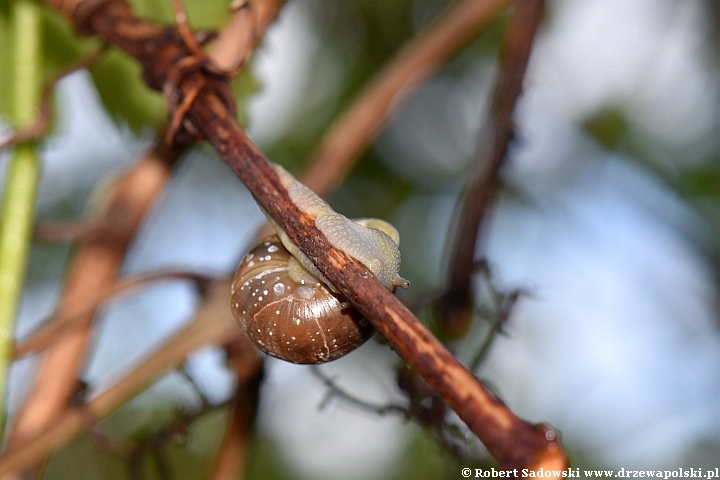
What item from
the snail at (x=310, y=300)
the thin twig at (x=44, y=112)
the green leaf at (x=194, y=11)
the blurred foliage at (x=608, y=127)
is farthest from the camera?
the blurred foliage at (x=608, y=127)


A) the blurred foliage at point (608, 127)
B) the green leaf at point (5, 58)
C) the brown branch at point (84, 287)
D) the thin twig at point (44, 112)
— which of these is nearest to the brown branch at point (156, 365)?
the brown branch at point (84, 287)

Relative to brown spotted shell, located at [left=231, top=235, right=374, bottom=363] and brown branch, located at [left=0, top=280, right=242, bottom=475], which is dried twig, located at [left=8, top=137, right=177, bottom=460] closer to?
brown branch, located at [left=0, top=280, right=242, bottom=475]

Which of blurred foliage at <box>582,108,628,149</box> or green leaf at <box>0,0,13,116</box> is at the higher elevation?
green leaf at <box>0,0,13,116</box>

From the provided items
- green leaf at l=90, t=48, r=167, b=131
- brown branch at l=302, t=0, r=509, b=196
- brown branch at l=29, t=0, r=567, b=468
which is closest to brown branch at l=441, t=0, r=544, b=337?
brown branch at l=302, t=0, r=509, b=196

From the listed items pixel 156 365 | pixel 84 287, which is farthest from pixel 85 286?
pixel 156 365

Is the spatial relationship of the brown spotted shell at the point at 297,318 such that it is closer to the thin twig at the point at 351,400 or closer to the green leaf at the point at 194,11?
the thin twig at the point at 351,400

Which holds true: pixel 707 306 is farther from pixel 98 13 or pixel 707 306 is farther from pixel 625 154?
pixel 98 13

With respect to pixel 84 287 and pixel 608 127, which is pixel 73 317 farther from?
pixel 608 127

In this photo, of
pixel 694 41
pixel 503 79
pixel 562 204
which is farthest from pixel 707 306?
pixel 503 79
